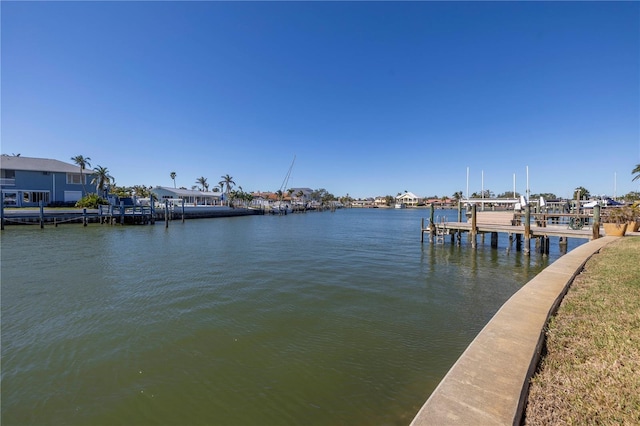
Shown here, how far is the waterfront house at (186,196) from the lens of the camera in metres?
83.1

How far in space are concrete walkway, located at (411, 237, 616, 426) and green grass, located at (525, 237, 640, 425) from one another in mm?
180

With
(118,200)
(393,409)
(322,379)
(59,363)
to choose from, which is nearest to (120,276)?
(59,363)

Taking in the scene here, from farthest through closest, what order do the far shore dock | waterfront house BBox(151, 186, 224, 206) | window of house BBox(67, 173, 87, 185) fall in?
1. waterfront house BBox(151, 186, 224, 206)
2. window of house BBox(67, 173, 87, 185)
3. the far shore dock

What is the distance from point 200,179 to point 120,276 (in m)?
125

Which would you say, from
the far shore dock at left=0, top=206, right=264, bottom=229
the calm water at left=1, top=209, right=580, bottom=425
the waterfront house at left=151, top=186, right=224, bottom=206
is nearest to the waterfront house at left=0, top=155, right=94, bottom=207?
the far shore dock at left=0, top=206, right=264, bottom=229

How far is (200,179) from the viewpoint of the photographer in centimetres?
13150

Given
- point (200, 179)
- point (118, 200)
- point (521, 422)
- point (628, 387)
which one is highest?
point (200, 179)

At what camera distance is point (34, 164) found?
167 ft

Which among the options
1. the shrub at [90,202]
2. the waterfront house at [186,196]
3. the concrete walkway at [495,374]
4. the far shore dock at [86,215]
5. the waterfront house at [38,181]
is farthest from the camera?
the waterfront house at [186,196]

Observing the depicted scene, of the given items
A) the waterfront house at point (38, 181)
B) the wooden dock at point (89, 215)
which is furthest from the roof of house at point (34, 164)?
the wooden dock at point (89, 215)

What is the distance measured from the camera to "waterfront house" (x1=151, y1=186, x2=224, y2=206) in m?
83.1

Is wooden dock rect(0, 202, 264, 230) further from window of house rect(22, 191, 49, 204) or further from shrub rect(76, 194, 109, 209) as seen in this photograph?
window of house rect(22, 191, 49, 204)

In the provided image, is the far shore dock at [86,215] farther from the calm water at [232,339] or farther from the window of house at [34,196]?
the calm water at [232,339]

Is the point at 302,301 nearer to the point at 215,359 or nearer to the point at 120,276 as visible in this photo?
the point at 215,359
